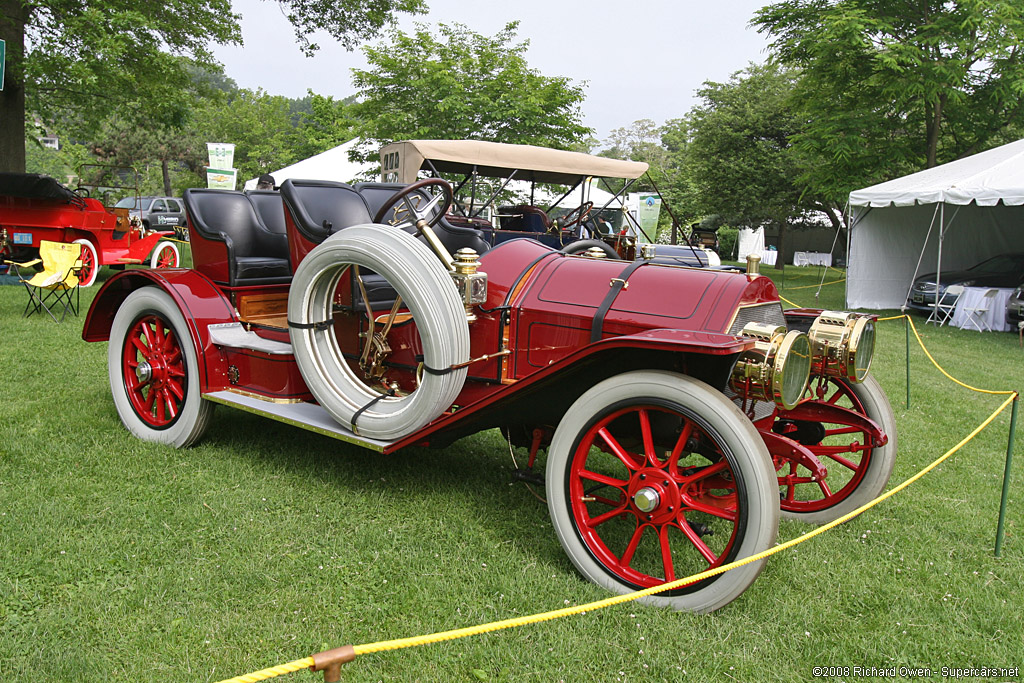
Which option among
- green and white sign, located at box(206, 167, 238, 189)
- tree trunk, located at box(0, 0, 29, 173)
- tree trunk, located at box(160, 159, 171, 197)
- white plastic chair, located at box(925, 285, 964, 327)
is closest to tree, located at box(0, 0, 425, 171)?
tree trunk, located at box(0, 0, 29, 173)

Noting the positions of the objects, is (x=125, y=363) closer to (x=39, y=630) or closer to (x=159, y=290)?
(x=159, y=290)

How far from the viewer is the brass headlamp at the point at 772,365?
8.71 ft

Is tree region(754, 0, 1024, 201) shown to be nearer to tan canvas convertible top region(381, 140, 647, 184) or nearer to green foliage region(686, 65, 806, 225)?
tan canvas convertible top region(381, 140, 647, 184)

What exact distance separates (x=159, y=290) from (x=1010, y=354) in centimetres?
941

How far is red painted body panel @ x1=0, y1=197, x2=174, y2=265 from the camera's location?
1101 centimetres

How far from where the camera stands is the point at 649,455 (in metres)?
2.73

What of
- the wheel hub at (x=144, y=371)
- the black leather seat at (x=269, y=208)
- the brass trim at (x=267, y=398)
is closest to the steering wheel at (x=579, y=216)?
the black leather seat at (x=269, y=208)

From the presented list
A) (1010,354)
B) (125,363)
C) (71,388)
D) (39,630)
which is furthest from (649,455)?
(1010,354)

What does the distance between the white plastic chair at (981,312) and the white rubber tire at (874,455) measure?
9.00 metres

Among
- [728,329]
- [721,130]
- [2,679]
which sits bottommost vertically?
[2,679]

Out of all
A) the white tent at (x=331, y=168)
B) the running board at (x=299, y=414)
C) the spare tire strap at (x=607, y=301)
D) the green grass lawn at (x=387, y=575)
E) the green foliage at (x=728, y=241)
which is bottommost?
the green grass lawn at (x=387, y=575)

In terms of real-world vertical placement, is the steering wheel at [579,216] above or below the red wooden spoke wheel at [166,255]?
above

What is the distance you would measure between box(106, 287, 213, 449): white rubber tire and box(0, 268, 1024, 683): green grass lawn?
14 cm

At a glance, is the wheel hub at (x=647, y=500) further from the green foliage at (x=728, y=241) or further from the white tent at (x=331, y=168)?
the green foliage at (x=728, y=241)
